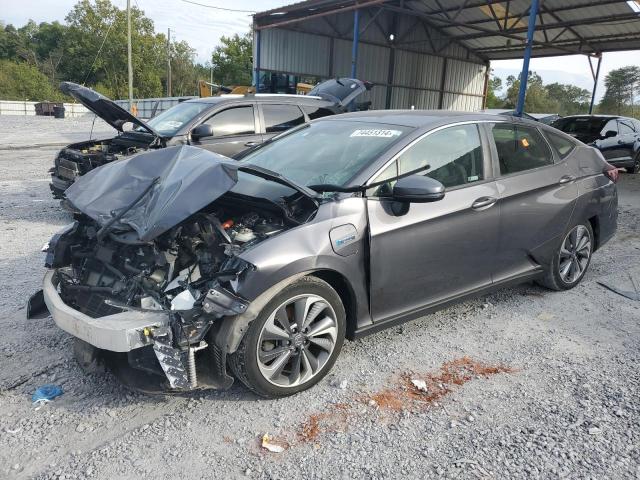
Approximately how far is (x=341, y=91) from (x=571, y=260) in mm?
5597

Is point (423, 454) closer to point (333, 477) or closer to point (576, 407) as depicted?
point (333, 477)

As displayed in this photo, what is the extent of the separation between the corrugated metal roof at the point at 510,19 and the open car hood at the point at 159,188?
50.6 ft

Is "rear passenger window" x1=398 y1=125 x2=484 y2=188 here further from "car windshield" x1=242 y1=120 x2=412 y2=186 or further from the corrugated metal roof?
the corrugated metal roof

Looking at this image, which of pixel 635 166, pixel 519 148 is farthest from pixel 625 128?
pixel 519 148

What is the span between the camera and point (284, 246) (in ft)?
9.36

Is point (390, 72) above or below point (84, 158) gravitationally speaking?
above

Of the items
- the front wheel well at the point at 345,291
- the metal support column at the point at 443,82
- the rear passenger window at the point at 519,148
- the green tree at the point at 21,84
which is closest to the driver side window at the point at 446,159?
the rear passenger window at the point at 519,148

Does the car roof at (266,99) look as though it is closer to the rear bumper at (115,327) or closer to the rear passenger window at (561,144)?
the rear passenger window at (561,144)

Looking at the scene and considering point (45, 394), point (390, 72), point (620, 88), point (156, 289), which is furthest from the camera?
point (620, 88)

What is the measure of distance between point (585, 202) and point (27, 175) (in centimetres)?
1030

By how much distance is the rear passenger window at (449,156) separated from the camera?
3.53 metres

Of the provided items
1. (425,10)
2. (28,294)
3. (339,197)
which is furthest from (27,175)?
(425,10)

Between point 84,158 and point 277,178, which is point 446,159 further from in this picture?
point 84,158

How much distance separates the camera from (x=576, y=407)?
302cm
